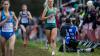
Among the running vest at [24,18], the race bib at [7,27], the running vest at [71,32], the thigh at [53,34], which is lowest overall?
the running vest at [71,32]

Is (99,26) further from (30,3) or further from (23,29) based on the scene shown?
(30,3)

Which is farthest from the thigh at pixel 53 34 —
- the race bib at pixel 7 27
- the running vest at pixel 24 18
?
the running vest at pixel 24 18

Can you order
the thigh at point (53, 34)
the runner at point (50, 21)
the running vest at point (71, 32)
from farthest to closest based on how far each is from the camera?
the running vest at point (71, 32) < the runner at point (50, 21) < the thigh at point (53, 34)

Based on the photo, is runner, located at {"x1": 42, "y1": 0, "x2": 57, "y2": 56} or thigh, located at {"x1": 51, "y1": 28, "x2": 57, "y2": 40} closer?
thigh, located at {"x1": 51, "y1": 28, "x2": 57, "y2": 40}

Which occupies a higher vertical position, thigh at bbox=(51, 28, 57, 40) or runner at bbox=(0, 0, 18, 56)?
runner at bbox=(0, 0, 18, 56)

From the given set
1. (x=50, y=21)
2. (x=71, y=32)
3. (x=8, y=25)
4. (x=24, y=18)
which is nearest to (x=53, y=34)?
(x=50, y=21)

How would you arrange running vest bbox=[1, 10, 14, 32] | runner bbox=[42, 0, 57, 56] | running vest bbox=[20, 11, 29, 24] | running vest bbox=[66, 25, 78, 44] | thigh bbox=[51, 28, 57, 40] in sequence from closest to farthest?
1. running vest bbox=[1, 10, 14, 32]
2. thigh bbox=[51, 28, 57, 40]
3. runner bbox=[42, 0, 57, 56]
4. running vest bbox=[66, 25, 78, 44]
5. running vest bbox=[20, 11, 29, 24]

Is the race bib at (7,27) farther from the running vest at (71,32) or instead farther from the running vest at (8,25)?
the running vest at (71,32)

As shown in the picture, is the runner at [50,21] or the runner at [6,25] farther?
the runner at [50,21]

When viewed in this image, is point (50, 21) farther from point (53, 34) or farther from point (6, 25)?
point (6, 25)

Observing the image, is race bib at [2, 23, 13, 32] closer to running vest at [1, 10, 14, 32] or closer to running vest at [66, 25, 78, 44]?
running vest at [1, 10, 14, 32]

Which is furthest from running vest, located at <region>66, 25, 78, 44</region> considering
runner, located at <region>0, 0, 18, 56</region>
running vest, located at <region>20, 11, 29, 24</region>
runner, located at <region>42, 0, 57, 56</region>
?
runner, located at <region>0, 0, 18, 56</region>

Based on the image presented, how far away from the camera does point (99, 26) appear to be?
19.2 metres

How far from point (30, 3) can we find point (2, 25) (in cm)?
1534
